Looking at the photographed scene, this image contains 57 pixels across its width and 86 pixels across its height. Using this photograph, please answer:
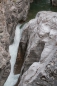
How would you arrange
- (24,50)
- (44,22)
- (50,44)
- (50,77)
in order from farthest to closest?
1. (24,50)
2. (44,22)
3. (50,44)
4. (50,77)

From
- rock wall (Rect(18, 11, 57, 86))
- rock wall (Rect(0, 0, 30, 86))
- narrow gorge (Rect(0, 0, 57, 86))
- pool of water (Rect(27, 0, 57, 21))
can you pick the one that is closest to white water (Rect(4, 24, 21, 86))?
narrow gorge (Rect(0, 0, 57, 86))

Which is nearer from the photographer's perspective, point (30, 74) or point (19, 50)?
point (30, 74)

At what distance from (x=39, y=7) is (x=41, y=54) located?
524 inches

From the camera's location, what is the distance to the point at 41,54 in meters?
8.50

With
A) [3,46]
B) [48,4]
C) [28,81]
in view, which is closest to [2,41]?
[3,46]

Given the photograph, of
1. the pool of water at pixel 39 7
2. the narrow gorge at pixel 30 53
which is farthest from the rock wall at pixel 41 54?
the pool of water at pixel 39 7

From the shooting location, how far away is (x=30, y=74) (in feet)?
23.5

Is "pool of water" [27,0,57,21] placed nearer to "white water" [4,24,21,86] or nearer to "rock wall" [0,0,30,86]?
"white water" [4,24,21,86]

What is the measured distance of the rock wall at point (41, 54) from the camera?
19.7 feet

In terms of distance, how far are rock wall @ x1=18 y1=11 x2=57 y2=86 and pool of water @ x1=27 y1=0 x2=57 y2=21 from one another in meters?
6.86

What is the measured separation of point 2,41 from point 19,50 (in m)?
3.15

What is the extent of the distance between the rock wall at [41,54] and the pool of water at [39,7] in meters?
6.86

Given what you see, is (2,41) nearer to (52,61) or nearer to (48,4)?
(52,61)

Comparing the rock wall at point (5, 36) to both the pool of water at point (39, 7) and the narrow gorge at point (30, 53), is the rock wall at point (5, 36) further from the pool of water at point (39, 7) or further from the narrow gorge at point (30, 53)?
the pool of water at point (39, 7)
